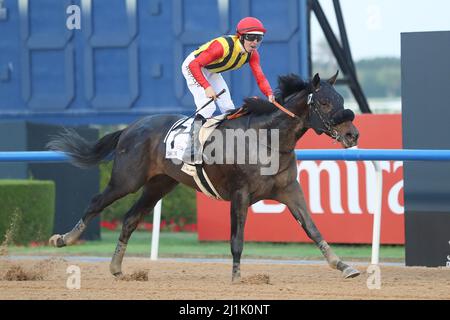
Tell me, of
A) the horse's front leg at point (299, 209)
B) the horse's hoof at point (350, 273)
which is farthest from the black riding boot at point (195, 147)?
the horse's hoof at point (350, 273)

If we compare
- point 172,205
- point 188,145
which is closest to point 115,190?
point 188,145

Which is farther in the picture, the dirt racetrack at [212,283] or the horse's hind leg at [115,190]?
the horse's hind leg at [115,190]

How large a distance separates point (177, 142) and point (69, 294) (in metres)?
1.42

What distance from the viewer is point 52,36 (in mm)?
10922

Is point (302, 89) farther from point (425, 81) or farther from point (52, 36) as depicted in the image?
point (52, 36)

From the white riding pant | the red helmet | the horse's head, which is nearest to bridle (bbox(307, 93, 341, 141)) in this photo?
the horse's head

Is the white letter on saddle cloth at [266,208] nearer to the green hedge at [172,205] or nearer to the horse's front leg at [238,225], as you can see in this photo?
the green hedge at [172,205]

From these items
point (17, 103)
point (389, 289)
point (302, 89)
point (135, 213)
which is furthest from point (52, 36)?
point (389, 289)

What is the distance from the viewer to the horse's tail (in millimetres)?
7637

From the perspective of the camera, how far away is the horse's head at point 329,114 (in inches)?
251

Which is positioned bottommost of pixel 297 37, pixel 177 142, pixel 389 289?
pixel 389 289

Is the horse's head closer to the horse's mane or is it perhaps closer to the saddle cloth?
the horse's mane

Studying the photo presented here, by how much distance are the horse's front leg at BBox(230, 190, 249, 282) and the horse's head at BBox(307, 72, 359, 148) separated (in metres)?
0.63

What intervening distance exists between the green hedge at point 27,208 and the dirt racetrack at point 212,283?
1.63 meters
